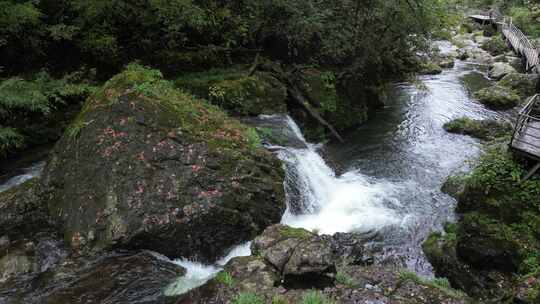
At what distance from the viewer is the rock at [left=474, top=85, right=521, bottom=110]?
61.8ft

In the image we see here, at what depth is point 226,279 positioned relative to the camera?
6.28 metres

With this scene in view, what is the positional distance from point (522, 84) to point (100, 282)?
23116 millimetres

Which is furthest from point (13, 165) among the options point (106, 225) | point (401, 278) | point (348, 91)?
point (348, 91)

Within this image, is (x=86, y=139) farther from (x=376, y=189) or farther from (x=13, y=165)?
(x=376, y=189)

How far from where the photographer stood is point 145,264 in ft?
23.0

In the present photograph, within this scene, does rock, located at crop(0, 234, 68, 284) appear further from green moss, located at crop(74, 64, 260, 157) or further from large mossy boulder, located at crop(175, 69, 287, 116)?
large mossy boulder, located at crop(175, 69, 287, 116)

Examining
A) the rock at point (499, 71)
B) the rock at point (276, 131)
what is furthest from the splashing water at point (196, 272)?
the rock at point (499, 71)

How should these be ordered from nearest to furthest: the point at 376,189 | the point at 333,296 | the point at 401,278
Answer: the point at 333,296
the point at 401,278
the point at 376,189

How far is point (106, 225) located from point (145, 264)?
109 centimetres

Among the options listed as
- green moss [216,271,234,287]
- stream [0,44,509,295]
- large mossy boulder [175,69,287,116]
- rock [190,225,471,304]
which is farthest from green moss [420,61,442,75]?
green moss [216,271,234,287]

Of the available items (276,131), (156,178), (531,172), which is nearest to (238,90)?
(276,131)

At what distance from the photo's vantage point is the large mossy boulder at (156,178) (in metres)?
7.25

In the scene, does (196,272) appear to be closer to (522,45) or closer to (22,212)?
(22,212)

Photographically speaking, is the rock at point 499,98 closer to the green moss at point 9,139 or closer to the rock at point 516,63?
the rock at point 516,63
